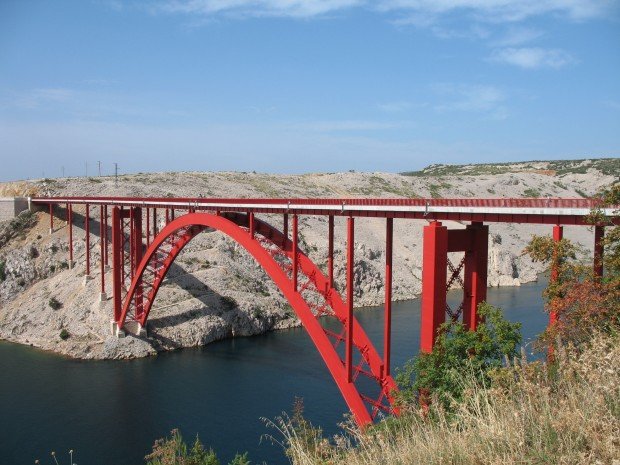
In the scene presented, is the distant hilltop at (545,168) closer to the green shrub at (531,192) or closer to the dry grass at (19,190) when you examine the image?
the green shrub at (531,192)

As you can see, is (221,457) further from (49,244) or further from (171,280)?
(49,244)

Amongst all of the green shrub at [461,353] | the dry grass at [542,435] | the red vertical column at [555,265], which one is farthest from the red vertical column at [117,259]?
the dry grass at [542,435]

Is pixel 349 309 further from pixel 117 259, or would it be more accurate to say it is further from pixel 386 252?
pixel 117 259

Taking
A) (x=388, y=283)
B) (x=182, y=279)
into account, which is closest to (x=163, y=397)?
(x=182, y=279)

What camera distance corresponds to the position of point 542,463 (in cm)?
508

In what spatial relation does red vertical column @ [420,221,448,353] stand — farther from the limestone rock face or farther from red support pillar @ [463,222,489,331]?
the limestone rock face

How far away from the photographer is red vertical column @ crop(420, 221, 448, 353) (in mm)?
11922

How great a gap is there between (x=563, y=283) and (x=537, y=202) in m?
1.79

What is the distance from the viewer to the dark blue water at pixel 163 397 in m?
21.6

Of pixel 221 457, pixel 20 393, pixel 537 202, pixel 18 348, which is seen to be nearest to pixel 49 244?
pixel 18 348

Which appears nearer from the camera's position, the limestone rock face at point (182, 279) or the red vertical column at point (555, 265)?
the red vertical column at point (555, 265)

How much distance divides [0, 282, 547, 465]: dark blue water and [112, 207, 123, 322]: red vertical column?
11.8 feet

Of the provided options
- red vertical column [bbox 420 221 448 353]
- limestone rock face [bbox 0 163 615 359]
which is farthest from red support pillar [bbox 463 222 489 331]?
limestone rock face [bbox 0 163 615 359]

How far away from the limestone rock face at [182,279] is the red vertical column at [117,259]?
1.68 metres
